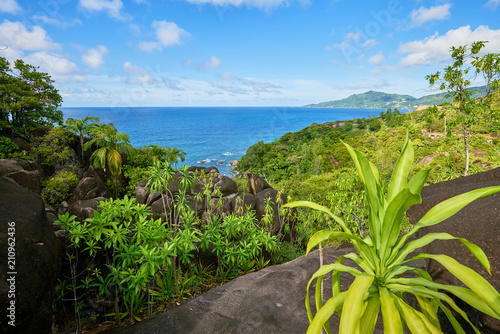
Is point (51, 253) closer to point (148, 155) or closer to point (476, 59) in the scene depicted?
point (476, 59)

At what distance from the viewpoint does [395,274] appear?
5.70 feet

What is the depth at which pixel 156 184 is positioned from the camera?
472 cm

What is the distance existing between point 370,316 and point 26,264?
3.43m

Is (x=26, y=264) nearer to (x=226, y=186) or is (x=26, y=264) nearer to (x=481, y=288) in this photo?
(x=481, y=288)

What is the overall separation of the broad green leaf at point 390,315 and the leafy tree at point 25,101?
65.9 ft

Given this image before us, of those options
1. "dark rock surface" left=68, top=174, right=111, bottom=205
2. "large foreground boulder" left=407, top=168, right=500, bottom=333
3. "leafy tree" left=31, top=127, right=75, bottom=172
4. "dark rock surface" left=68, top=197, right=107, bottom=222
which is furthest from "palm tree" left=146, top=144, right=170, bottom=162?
"large foreground boulder" left=407, top=168, right=500, bottom=333

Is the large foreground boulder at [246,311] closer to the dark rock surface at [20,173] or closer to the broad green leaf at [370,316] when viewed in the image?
the broad green leaf at [370,316]

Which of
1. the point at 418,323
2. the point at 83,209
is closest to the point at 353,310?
the point at 418,323

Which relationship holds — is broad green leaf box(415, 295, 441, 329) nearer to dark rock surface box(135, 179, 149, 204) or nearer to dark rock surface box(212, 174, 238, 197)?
dark rock surface box(212, 174, 238, 197)

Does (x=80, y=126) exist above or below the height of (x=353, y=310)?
above

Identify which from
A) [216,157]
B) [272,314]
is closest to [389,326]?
[272,314]

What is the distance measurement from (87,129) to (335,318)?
18167mm

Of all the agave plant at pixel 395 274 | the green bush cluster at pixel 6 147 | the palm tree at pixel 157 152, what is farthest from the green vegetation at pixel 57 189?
the agave plant at pixel 395 274

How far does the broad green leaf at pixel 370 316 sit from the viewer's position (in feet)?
5.35
